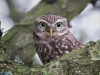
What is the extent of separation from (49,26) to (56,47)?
39cm

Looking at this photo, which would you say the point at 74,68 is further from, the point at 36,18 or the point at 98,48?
the point at 36,18

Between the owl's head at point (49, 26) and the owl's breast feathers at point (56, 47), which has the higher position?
the owl's head at point (49, 26)

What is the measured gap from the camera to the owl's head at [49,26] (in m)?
3.00

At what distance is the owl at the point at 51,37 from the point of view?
2717 mm

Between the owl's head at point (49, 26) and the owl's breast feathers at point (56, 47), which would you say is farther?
the owl's head at point (49, 26)

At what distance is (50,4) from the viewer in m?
3.07

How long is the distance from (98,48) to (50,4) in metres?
1.71

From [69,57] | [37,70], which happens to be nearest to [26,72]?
[37,70]

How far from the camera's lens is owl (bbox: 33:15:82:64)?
272cm

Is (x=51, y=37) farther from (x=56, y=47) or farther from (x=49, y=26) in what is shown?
(x=56, y=47)

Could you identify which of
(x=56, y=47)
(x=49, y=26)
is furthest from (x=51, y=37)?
(x=56, y=47)

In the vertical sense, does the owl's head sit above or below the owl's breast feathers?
above

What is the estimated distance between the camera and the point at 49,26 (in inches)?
118

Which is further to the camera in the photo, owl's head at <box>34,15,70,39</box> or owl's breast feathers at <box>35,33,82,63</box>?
owl's head at <box>34,15,70,39</box>
